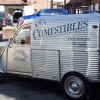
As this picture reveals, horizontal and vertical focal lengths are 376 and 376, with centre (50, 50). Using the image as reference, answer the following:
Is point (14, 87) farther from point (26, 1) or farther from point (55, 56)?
point (26, 1)

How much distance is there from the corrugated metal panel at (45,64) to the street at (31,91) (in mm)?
445

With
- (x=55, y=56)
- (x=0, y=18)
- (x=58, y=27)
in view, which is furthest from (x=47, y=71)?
(x=0, y=18)

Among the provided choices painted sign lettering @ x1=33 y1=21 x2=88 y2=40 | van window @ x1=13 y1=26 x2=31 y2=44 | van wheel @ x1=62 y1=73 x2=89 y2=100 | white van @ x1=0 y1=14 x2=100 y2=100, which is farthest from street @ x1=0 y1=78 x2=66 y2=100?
painted sign lettering @ x1=33 y1=21 x2=88 y2=40

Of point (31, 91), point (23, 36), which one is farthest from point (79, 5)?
point (31, 91)

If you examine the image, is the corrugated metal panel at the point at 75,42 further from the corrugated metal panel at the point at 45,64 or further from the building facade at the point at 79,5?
the building facade at the point at 79,5

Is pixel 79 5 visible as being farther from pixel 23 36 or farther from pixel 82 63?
pixel 82 63

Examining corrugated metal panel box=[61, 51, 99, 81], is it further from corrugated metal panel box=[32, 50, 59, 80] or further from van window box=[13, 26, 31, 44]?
van window box=[13, 26, 31, 44]

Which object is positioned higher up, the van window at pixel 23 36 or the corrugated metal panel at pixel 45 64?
the van window at pixel 23 36

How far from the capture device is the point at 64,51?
8328 mm

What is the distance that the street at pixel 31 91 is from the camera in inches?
337

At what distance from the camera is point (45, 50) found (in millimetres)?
8648

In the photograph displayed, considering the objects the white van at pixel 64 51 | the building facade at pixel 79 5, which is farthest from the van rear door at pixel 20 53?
the building facade at pixel 79 5

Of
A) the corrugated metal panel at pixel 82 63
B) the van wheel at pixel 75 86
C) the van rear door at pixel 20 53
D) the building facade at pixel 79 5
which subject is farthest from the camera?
the building facade at pixel 79 5

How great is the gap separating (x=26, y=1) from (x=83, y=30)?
53.1m
